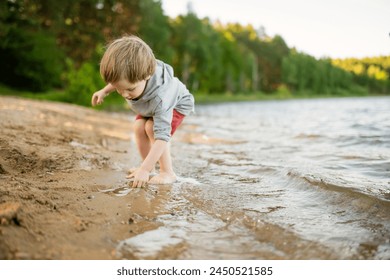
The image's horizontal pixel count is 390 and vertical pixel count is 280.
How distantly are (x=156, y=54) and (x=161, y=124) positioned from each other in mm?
13919

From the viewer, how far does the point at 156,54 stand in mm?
15719

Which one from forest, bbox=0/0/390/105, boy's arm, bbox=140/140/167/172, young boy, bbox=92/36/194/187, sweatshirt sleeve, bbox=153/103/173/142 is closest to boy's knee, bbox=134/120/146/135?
young boy, bbox=92/36/194/187

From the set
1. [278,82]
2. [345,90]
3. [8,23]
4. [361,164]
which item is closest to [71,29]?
[8,23]

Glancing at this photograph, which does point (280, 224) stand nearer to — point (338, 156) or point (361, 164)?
point (361, 164)

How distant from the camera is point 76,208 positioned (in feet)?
5.50

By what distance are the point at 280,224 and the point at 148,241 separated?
0.62m

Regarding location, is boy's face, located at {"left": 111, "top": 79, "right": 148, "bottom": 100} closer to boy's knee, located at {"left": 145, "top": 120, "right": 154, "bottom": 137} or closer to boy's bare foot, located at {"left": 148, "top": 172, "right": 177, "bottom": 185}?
boy's knee, located at {"left": 145, "top": 120, "right": 154, "bottom": 137}

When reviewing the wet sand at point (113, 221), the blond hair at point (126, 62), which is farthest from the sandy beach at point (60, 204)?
the blond hair at point (126, 62)

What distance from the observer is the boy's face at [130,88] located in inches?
86.3

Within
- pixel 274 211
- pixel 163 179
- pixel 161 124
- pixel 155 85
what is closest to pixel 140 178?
pixel 163 179

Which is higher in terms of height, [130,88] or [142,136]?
[130,88]

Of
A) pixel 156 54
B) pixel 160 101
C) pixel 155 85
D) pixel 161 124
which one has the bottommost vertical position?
pixel 161 124

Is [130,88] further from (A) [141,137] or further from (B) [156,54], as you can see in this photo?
(B) [156,54]
